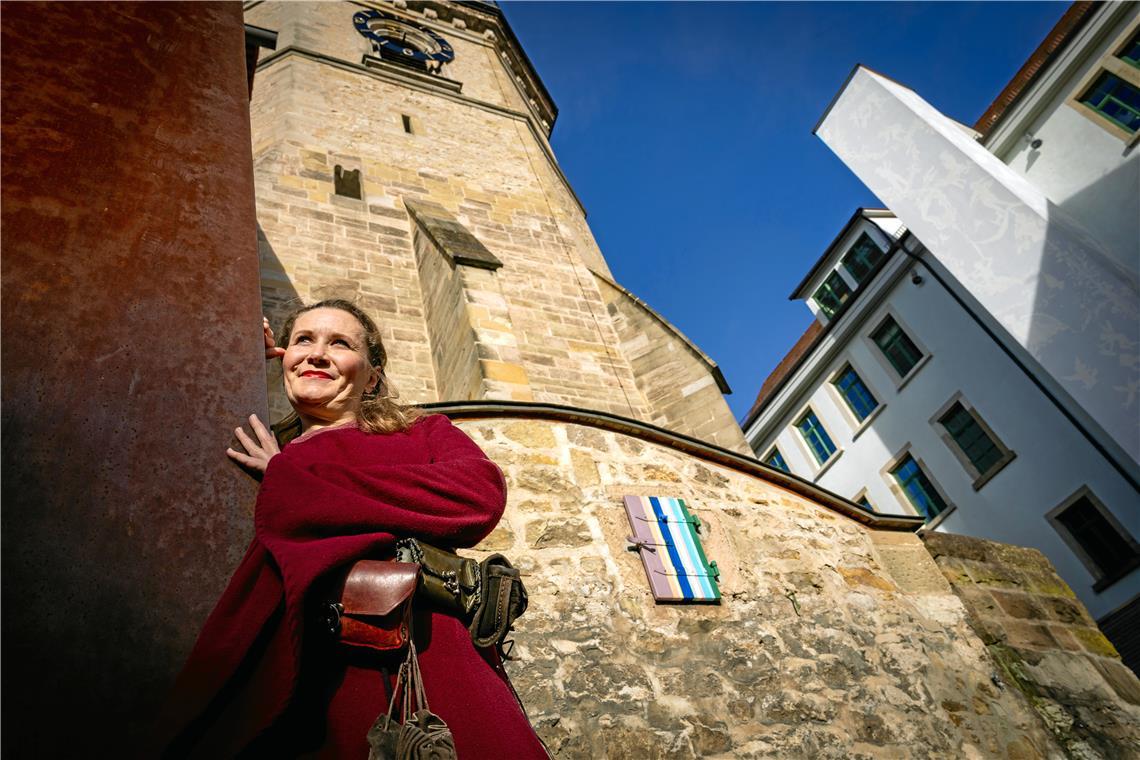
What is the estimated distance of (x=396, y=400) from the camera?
199 centimetres

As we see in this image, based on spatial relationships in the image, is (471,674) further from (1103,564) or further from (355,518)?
(1103,564)

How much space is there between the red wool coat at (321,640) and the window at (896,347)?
1673 cm

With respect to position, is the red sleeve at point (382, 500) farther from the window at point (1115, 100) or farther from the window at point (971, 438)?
the window at point (971, 438)

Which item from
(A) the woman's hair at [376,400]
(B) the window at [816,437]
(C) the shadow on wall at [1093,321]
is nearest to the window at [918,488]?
(B) the window at [816,437]

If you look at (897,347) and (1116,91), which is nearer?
Answer: (1116,91)

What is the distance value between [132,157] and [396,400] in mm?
830

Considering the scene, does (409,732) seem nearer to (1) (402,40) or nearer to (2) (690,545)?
(2) (690,545)

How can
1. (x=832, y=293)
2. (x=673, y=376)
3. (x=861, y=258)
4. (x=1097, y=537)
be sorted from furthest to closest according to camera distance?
(x=832, y=293), (x=861, y=258), (x=1097, y=537), (x=673, y=376)

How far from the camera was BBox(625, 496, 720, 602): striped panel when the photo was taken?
382cm

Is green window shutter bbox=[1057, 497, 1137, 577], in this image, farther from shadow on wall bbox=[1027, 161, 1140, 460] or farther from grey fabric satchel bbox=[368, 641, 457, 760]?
grey fabric satchel bbox=[368, 641, 457, 760]

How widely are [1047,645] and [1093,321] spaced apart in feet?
18.6

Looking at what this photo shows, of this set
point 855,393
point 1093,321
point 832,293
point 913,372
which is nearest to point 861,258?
point 832,293

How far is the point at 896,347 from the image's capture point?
17.1m

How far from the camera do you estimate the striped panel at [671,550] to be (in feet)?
12.5
